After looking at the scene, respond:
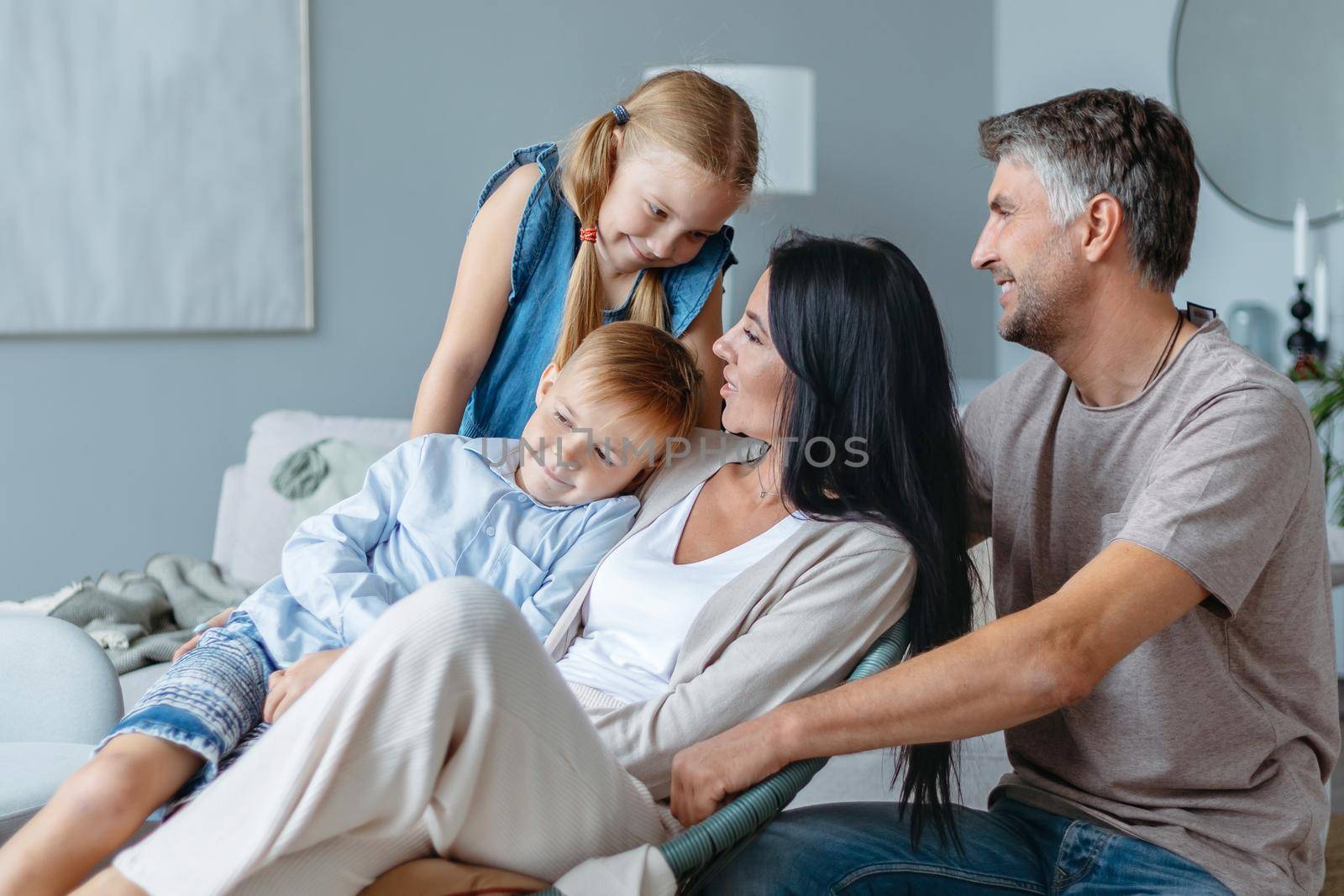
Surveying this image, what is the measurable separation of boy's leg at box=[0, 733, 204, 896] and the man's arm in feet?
1.67

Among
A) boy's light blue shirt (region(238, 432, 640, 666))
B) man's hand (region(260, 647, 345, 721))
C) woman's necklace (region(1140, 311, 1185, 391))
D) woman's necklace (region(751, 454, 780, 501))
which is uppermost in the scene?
woman's necklace (region(1140, 311, 1185, 391))

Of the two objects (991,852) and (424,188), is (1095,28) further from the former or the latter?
(991,852)

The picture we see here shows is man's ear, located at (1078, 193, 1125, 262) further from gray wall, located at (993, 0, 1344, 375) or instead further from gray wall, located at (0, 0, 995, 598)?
gray wall, located at (993, 0, 1344, 375)

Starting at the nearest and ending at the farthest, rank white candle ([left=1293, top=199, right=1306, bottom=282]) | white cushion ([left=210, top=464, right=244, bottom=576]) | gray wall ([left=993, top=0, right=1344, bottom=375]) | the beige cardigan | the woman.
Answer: the woman → the beige cardigan → white cushion ([left=210, top=464, right=244, bottom=576]) → white candle ([left=1293, top=199, right=1306, bottom=282]) → gray wall ([left=993, top=0, right=1344, bottom=375])

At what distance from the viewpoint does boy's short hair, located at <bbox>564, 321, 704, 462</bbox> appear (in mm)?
1519

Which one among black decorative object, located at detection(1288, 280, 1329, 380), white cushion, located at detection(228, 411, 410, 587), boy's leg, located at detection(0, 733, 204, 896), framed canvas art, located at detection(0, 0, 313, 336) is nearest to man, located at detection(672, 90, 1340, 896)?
boy's leg, located at detection(0, 733, 204, 896)

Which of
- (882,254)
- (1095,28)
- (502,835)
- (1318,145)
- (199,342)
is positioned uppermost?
(1095,28)

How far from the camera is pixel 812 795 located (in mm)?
2248

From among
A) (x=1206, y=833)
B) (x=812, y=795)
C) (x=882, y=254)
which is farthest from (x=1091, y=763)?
(x=812, y=795)

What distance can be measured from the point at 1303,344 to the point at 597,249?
2187mm

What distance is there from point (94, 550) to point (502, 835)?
2.61m

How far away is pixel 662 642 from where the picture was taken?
1.39 meters

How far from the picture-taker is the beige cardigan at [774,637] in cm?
128

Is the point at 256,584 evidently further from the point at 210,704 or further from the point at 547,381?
the point at 210,704
